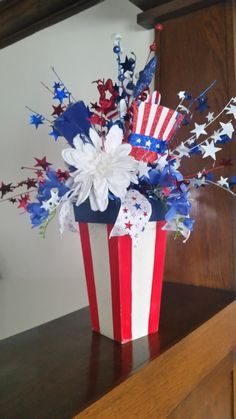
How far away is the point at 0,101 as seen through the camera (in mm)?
1495

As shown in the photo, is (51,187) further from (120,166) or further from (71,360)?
(71,360)

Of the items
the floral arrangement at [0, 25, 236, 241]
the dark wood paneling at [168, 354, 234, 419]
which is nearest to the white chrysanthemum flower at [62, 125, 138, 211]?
the floral arrangement at [0, 25, 236, 241]

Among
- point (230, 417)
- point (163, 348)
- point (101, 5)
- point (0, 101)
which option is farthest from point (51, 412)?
point (0, 101)

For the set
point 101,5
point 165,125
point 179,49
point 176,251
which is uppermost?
point 101,5

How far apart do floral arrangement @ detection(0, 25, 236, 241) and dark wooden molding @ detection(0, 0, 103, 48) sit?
2.13 feet

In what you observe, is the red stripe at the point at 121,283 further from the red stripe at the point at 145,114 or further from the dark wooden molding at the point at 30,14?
the dark wooden molding at the point at 30,14

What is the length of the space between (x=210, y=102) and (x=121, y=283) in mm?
619

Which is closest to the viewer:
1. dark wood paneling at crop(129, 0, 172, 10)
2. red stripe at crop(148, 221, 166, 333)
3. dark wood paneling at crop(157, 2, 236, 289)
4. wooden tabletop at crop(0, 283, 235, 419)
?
wooden tabletop at crop(0, 283, 235, 419)

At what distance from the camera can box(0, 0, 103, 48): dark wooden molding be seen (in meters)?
1.13

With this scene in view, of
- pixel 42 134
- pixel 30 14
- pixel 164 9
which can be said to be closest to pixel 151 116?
pixel 164 9

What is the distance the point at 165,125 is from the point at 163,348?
400mm

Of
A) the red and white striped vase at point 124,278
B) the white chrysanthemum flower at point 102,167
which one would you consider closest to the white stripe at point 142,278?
the red and white striped vase at point 124,278

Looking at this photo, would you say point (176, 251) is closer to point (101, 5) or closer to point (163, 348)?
point (163, 348)

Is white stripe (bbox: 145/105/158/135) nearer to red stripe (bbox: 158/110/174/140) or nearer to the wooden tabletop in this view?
red stripe (bbox: 158/110/174/140)
